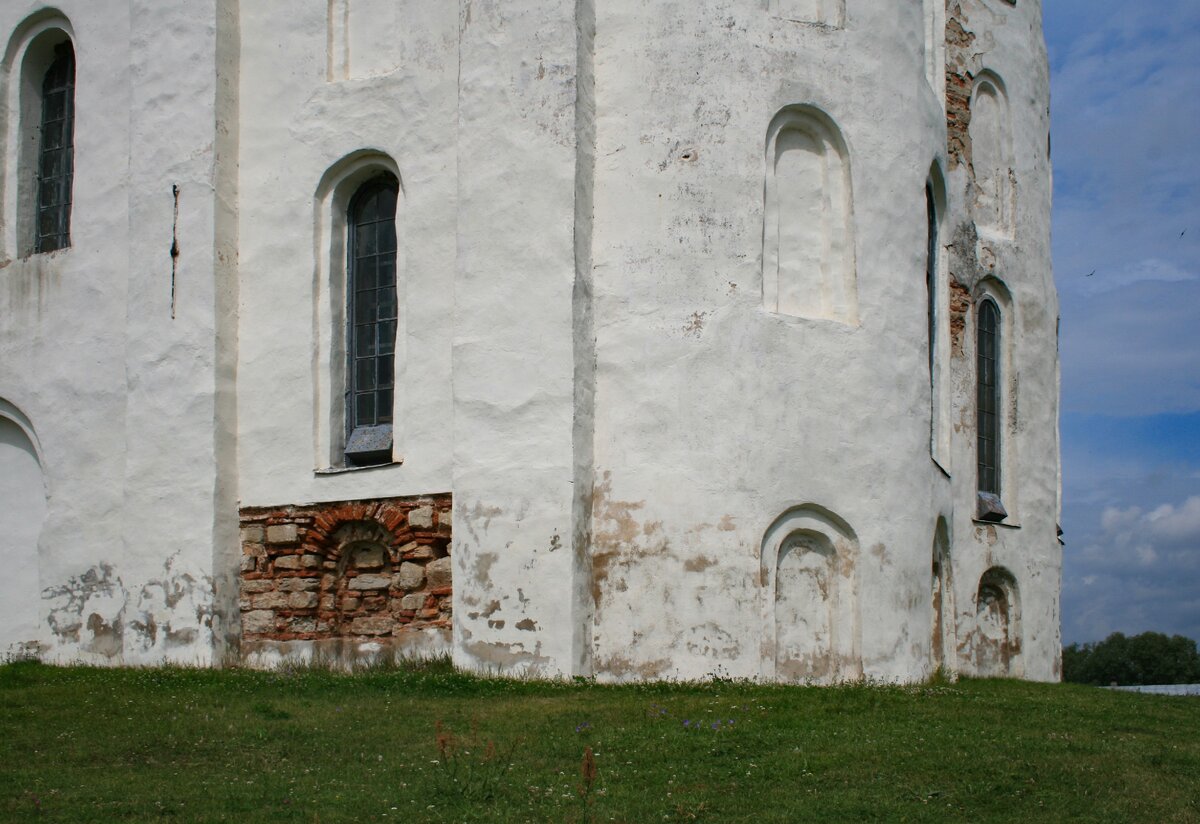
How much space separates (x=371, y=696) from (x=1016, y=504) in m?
11.3

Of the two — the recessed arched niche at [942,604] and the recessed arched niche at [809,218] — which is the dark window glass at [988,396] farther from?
the recessed arched niche at [809,218]

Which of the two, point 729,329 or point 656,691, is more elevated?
point 729,329

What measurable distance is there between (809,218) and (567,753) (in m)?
7.91

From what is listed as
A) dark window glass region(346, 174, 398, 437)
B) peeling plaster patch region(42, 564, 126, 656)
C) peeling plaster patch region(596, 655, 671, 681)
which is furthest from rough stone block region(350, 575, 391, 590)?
peeling plaster patch region(42, 564, 126, 656)

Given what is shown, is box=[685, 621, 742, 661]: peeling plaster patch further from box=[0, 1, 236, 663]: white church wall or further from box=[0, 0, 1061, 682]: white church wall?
box=[0, 1, 236, 663]: white church wall

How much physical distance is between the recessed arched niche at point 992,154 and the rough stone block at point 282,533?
36.0ft

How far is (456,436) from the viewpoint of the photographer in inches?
624

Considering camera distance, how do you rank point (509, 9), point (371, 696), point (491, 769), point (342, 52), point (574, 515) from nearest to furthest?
point (491, 769) → point (371, 696) → point (574, 515) → point (509, 9) → point (342, 52)

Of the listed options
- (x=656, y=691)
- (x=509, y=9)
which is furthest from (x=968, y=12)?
(x=656, y=691)

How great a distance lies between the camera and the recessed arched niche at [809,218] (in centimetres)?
1655

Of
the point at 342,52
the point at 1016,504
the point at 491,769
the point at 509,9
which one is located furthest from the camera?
the point at 1016,504

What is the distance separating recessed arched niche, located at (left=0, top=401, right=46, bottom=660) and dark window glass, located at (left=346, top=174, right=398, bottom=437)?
4.66m

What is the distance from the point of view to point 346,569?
55.9 ft

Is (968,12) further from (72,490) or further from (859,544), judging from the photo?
(72,490)
